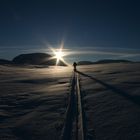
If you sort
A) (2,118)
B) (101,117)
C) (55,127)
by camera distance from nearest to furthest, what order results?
(55,127) → (101,117) → (2,118)

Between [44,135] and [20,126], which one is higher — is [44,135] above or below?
below

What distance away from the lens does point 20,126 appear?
8172 millimetres

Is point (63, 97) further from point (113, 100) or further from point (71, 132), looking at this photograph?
point (71, 132)

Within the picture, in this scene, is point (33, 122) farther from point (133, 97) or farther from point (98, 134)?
point (133, 97)

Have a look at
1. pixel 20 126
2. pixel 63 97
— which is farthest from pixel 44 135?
pixel 63 97

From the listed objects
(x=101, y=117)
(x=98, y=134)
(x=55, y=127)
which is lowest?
(x=98, y=134)

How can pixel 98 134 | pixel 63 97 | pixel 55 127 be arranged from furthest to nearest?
pixel 63 97, pixel 55 127, pixel 98 134

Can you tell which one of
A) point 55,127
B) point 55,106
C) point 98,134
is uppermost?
point 55,106

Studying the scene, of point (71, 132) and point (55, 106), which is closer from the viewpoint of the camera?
point (71, 132)

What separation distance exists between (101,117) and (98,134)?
1.70m

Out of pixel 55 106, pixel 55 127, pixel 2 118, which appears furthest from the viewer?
pixel 55 106

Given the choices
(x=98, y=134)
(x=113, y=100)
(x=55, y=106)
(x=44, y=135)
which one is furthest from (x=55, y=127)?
(x=113, y=100)

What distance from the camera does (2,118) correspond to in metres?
9.37

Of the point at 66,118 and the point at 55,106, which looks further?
the point at 55,106
